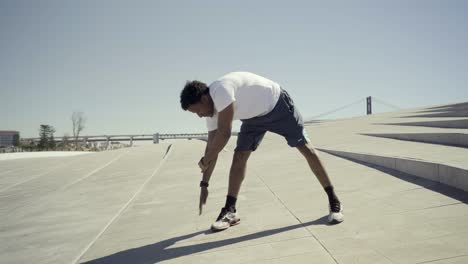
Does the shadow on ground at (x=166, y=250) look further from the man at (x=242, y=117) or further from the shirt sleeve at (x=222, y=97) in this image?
the shirt sleeve at (x=222, y=97)

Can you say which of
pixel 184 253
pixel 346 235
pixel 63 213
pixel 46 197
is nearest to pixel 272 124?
pixel 346 235

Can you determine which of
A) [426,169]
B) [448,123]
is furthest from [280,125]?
[448,123]

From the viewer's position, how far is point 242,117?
2865 millimetres

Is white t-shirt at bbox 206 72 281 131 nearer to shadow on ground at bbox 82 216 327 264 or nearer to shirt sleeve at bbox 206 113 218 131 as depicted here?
shirt sleeve at bbox 206 113 218 131

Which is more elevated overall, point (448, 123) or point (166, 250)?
point (448, 123)

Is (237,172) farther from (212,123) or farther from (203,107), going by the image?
(203,107)

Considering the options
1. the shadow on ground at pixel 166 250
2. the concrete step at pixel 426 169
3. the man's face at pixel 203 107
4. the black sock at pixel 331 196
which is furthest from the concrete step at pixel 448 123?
the man's face at pixel 203 107

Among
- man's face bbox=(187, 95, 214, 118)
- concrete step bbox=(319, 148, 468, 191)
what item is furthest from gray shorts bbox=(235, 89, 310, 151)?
concrete step bbox=(319, 148, 468, 191)

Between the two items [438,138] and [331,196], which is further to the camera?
[438,138]

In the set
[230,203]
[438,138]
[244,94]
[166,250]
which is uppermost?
[244,94]

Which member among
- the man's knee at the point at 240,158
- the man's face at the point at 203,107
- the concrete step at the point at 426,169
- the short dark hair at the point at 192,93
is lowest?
the concrete step at the point at 426,169

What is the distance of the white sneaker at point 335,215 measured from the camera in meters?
2.75

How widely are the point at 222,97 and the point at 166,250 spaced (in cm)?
127

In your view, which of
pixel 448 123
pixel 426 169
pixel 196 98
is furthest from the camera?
pixel 448 123
